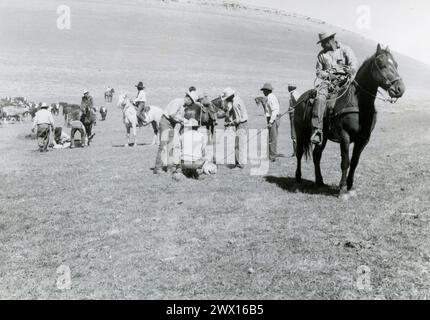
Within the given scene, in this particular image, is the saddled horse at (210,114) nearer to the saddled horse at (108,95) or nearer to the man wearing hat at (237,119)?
the man wearing hat at (237,119)

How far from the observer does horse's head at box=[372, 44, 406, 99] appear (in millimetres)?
8297

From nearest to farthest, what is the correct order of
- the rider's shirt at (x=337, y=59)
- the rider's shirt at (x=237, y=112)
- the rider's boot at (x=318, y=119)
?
1. the rider's boot at (x=318, y=119)
2. the rider's shirt at (x=337, y=59)
3. the rider's shirt at (x=237, y=112)

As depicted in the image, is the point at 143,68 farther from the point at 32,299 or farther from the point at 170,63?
the point at 32,299

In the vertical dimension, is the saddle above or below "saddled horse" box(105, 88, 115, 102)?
above

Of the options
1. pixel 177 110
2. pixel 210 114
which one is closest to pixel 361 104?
pixel 177 110

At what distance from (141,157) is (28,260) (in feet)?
31.4

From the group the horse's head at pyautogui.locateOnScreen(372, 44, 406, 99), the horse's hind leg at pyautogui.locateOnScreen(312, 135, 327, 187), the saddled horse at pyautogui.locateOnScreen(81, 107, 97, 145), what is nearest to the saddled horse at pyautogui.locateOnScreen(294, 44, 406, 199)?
the horse's head at pyautogui.locateOnScreen(372, 44, 406, 99)

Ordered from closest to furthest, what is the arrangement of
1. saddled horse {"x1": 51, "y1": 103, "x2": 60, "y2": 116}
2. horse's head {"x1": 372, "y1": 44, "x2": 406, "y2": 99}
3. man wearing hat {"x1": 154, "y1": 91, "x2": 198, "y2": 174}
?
horse's head {"x1": 372, "y1": 44, "x2": 406, "y2": 99}
man wearing hat {"x1": 154, "y1": 91, "x2": 198, "y2": 174}
saddled horse {"x1": 51, "y1": 103, "x2": 60, "y2": 116}

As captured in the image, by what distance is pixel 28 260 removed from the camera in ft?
23.0

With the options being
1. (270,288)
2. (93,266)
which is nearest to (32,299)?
(93,266)

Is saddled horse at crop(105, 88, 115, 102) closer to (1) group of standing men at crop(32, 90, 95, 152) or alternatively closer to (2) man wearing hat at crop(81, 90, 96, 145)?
(1) group of standing men at crop(32, 90, 95, 152)

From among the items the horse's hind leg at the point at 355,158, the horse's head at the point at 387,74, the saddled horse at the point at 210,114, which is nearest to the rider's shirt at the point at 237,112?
the saddled horse at the point at 210,114

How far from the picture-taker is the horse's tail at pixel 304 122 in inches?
411

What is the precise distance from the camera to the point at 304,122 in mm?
10719
